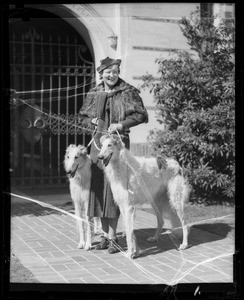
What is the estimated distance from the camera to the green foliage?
14.0ft

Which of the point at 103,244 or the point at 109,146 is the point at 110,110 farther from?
the point at 103,244

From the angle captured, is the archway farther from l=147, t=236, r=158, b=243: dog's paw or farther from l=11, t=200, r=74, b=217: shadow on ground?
l=147, t=236, r=158, b=243: dog's paw

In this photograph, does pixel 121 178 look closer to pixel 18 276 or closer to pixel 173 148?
pixel 173 148

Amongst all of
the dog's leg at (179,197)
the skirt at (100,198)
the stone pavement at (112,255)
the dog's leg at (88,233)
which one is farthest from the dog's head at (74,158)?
the dog's leg at (179,197)

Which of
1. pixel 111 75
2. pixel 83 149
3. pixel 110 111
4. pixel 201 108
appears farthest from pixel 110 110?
pixel 201 108

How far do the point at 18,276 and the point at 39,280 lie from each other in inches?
7.5

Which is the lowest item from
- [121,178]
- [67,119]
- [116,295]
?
[116,295]

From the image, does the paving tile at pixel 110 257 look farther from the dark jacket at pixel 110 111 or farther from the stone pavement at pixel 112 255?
the dark jacket at pixel 110 111

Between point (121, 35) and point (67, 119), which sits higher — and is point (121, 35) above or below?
above

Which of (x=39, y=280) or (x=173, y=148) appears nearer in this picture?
(x=39, y=280)

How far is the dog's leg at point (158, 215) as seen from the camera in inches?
170

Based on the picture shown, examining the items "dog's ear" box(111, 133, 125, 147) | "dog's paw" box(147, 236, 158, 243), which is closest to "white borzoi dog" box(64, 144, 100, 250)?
"dog's ear" box(111, 133, 125, 147)

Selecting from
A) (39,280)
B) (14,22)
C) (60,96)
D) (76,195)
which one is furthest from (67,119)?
(39,280)

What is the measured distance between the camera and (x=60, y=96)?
4.27 m
